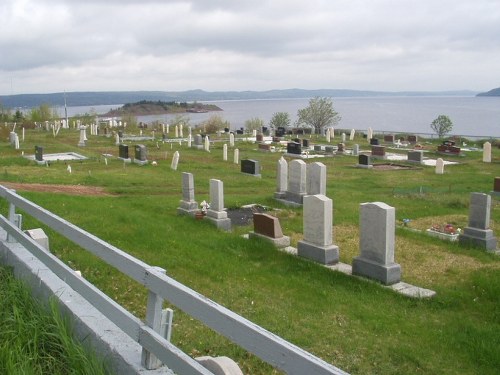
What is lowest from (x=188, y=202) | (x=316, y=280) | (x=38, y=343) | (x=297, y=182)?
(x=316, y=280)

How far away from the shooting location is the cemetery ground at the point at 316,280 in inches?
226

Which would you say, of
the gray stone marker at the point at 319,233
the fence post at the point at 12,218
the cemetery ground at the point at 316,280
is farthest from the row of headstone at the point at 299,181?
the fence post at the point at 12,218

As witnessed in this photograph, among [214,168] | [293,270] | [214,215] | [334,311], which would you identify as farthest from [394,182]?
[334,311]

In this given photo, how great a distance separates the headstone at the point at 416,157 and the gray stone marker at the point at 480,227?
1688cm

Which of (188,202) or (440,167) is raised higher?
(188,202)

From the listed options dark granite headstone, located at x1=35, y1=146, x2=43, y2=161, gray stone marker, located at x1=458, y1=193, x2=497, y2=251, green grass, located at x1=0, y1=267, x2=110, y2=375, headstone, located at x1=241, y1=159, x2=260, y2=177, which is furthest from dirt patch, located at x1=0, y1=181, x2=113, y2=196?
green grass, located at x1=0, y1=267, x2=110, y2=375

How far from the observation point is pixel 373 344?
5906mm

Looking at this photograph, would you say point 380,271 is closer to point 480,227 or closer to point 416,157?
point 480,227

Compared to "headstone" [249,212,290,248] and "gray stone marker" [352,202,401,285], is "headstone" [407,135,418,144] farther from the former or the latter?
"gray stone marker" [352,202,401,285]

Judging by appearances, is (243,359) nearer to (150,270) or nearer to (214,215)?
(150,270)

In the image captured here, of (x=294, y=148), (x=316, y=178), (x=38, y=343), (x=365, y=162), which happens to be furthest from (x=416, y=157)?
(x=38, y=343)

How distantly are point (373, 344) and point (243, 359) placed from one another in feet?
5.31

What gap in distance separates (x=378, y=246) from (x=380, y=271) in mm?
431

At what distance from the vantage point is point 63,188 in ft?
53.8
